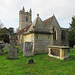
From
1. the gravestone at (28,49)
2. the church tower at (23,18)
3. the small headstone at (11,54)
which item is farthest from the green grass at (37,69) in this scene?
the church tower at (23,18)

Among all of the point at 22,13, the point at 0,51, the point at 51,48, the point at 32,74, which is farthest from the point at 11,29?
the point at 32,74

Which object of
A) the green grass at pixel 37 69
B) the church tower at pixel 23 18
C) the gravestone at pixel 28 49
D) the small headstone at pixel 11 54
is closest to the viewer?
the green grass at pixel 37 69

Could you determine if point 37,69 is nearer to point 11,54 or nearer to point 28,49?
point 11,54

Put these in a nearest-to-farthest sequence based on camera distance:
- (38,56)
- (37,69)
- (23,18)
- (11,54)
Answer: (37,69), (11,54), (38,56), (23,18)

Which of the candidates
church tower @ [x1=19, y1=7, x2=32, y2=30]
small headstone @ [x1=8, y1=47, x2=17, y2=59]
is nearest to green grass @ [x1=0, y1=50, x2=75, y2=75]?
small headstone @ [x1=8, y1=47, x2=17, y2=59]

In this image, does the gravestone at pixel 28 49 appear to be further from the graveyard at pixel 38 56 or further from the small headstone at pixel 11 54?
the small headstone at pixel 11 54

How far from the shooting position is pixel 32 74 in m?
4.40

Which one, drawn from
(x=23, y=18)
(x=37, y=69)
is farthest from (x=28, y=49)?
(x=23, y=18)

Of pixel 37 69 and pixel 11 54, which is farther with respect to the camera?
pixel 11 54

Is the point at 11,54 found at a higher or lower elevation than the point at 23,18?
lower

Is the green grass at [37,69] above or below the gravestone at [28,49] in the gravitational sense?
below

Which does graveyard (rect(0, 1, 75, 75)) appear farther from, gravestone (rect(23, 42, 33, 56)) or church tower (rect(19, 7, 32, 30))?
church tower (rect(19, 7, 32, 30))

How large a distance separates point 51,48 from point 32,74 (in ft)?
19.6

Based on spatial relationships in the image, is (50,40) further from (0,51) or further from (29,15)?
Result: (29,15)
